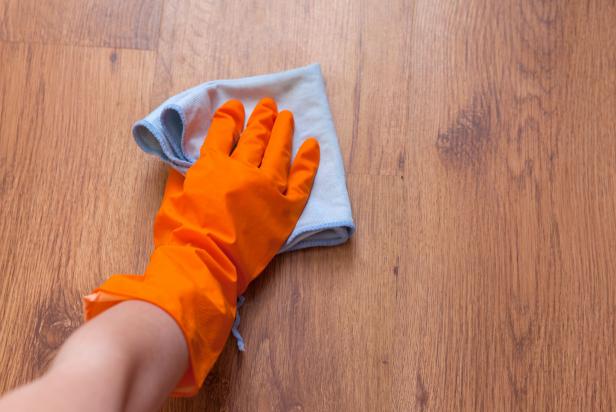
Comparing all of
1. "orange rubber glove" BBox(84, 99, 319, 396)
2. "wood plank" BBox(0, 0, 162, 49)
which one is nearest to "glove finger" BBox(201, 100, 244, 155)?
"orange rubber glove" BBox(84, 99, 319, 396)

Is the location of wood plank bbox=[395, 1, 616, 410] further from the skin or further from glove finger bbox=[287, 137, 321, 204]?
the skin

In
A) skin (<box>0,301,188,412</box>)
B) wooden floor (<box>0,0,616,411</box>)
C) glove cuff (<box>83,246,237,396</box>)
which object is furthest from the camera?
wooden floor (<box>0,0,616,411</box>)

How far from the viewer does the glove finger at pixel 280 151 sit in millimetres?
736

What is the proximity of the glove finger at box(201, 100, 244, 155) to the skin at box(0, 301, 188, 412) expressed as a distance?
0.23m

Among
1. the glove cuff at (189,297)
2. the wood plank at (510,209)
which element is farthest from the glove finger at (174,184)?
the wood plank at (510,209)

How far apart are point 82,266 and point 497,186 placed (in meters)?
0.54

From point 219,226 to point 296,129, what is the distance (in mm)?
184

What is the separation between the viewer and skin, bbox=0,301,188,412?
44 centimetres

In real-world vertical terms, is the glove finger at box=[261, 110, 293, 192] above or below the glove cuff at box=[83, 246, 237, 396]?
above

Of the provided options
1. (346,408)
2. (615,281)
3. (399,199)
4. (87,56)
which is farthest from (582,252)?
(87,56)

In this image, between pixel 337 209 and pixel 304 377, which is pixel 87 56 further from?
pixel 304 377

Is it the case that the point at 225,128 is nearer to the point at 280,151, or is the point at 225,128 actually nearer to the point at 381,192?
the point at 280,151

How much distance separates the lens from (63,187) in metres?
→ 0.75

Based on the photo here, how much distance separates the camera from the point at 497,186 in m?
0.76
